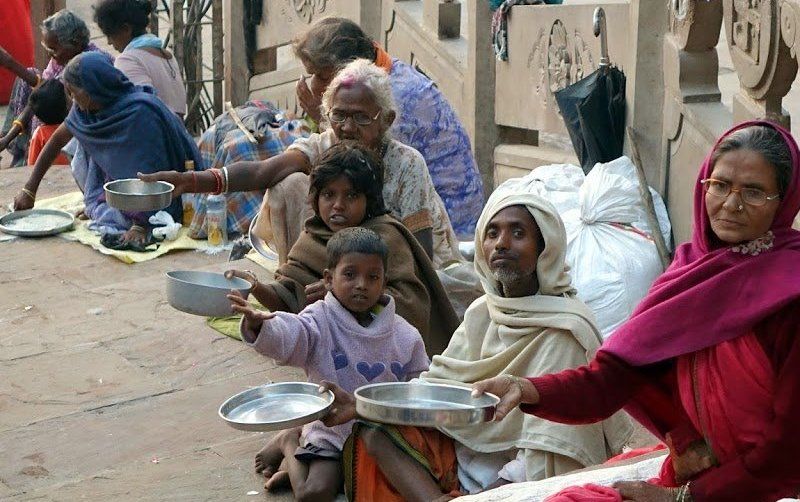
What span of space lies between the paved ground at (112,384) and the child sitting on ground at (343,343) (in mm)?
329

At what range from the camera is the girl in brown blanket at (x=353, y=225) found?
17.0ft

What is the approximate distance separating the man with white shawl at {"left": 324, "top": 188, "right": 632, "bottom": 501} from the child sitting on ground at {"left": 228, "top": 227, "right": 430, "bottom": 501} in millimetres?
175

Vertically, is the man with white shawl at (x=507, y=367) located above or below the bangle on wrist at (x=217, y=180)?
below

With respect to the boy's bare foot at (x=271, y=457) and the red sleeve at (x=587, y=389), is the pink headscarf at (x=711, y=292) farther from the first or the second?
the boy's bare foot at (x=271, y=457)

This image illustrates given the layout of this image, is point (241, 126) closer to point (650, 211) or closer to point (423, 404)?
point (650, 211)

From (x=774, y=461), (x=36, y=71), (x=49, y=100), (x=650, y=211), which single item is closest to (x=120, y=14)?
(x=49, y=100)

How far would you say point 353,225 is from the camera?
A: 5.25m

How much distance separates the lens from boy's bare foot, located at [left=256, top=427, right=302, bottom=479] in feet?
16.1

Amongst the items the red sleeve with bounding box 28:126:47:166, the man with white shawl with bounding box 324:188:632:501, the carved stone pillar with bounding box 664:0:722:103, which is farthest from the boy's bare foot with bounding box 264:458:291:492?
the red sleeve with bounding box 28:126:47:166

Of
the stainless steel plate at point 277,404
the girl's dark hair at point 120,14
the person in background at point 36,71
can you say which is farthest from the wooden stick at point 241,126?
the stainless steel plate at point 277,404

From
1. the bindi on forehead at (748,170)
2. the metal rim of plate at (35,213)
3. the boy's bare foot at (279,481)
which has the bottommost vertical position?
the boy's bare foot at (279,481)

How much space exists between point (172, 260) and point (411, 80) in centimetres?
194

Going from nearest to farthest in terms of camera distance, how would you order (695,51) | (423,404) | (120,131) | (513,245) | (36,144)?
(423,404), (513,245), (695,51), (120,131), (36,144)

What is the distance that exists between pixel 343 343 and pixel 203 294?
1.71ft
